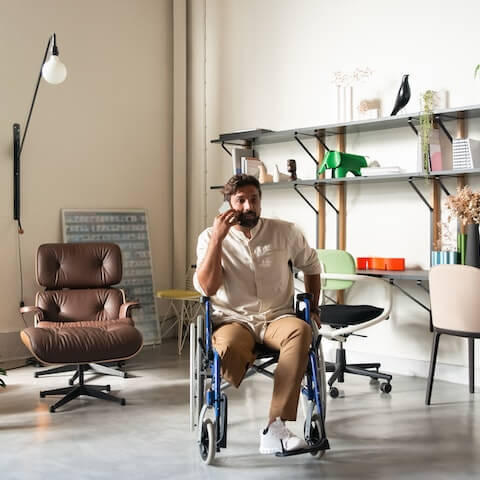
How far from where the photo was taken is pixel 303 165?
5.78 m

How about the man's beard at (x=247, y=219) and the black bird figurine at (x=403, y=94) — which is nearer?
the man's beard at (x=247, y=219)

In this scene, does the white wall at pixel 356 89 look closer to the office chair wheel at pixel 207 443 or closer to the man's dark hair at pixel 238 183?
the man's dark hair at pixel 238 183

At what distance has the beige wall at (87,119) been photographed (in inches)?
220

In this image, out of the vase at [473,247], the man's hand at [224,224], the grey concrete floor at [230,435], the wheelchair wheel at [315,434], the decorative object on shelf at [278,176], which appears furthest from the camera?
the decorative object on shelf at [278,176]

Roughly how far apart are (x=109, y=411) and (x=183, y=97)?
337 centimetres

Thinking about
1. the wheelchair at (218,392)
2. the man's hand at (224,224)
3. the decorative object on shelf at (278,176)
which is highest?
the decorative object on shelf at (278,176)

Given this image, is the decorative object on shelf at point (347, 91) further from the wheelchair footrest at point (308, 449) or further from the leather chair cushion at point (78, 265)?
the wheelchair footrest at point (308, 449)

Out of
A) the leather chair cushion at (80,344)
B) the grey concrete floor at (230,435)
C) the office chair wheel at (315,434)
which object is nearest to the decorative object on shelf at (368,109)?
the grey concrete floor at (230,435)

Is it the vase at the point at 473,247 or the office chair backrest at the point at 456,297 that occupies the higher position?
the vase at the point at 473,247

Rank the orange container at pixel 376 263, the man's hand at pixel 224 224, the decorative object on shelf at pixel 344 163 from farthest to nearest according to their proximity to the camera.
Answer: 1. the decorative object on shelf at pixel 344 163
2. the orange container at pixel 376 263
3. the man's hand at pixel 224 224

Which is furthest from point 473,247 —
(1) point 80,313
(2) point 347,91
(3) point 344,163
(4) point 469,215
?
(1) point 80,313

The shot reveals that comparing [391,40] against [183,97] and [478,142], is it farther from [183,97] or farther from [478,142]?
[183,97]

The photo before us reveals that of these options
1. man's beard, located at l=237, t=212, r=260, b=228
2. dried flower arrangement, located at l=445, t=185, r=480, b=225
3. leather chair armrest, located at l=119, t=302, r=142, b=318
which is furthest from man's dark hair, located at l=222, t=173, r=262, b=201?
dried flower arrangement, located at l=445, t=185, r=480, b=225

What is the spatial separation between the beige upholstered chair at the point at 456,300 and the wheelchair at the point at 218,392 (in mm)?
1006
